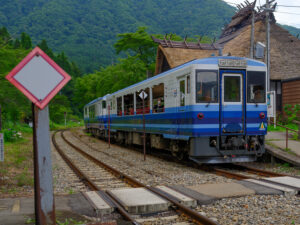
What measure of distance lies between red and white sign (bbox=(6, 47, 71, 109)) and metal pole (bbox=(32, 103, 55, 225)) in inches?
7.9

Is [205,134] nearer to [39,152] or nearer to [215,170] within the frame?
[215,170]

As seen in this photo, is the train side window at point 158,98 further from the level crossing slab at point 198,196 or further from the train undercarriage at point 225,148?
the level crossing slab at point 198,196

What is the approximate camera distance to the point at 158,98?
1243 centimetres

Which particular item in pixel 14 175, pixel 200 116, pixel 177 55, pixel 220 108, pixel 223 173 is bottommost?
pixel 14 175

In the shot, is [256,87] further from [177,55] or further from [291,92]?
[177,55]

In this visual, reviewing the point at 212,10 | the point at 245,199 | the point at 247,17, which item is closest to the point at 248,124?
the point at 245,199

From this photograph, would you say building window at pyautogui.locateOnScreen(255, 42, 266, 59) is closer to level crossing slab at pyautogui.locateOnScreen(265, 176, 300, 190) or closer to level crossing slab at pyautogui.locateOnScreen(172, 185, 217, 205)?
level crossing slab at pyautogui.locateOnScreen(265, 176, 300, 190)

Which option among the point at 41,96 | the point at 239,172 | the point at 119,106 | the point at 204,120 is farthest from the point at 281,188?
the point at 119,106

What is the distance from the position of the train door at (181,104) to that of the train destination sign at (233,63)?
116 cm

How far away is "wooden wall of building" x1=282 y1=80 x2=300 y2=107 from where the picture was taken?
67.9 feet

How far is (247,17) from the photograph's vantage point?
35.2 metres

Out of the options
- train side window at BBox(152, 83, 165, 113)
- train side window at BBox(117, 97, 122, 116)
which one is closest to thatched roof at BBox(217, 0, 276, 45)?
train side window at BBox(117, 97, 122, 116)

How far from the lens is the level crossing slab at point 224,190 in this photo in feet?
19.8

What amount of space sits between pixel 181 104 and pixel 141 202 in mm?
5202
